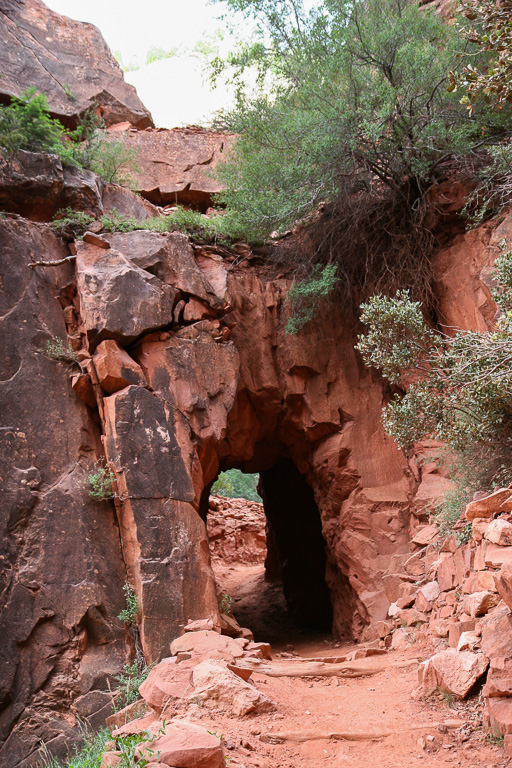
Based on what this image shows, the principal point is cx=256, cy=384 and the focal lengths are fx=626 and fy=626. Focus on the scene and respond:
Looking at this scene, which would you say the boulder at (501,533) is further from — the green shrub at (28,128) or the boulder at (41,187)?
the green shrub at (28,128)

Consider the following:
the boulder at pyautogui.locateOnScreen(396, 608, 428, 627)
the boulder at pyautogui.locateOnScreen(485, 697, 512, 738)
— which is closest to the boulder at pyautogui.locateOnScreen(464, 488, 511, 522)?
the boulder at pyautogui.locateOnScreen(396, 608, 428, 627)

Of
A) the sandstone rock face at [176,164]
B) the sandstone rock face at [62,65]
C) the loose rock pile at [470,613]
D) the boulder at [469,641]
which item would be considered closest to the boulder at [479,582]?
the loose rock pile at [470,613]

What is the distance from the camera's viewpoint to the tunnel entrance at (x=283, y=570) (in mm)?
12680

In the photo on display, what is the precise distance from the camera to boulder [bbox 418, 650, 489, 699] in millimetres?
4117

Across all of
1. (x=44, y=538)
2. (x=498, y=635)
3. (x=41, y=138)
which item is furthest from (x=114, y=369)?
(x=498, y=635)

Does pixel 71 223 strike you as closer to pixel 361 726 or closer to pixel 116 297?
pixel 116 297

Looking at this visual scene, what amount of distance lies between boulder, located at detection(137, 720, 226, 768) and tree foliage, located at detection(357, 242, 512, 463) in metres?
3.68

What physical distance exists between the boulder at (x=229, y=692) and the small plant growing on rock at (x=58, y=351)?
16.4 feet

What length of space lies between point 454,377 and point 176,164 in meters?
9.71

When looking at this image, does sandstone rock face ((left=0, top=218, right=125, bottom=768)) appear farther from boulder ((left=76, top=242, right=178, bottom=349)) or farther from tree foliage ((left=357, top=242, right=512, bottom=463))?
tree foliage ((left=357, top=242, right=512, bottom=463))

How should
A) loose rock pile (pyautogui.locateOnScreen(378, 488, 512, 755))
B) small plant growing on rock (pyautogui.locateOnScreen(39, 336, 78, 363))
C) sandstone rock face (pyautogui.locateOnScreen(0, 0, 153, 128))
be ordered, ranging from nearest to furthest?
loose rock pile (pyautogui.locateOnScreen(378, 488, 512, 755)), small plant growing on rock (pyautogui.locateOnScreen(39, 336, 78, 363)), sandstone rock face (pyautogui.locateOnScreen(0, 0, 153, 128))

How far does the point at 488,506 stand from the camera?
546 cm

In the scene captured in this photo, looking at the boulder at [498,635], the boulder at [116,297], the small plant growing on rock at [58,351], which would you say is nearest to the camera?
the boulder at [498,635]

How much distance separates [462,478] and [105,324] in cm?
488
